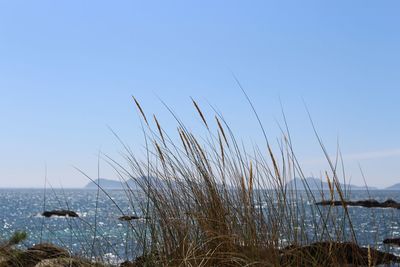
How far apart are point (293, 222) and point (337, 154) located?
415 mm

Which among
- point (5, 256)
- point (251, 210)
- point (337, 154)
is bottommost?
point (5, 256)

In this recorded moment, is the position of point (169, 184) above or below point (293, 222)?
above

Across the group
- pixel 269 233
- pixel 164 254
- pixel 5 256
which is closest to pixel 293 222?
pixel 269 233

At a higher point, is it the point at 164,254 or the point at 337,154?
the point at 337,154

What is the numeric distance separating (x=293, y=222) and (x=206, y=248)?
422 millimetres

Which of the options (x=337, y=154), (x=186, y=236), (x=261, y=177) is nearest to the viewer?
(x=186, y=236)

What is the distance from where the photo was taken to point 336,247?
2686mm

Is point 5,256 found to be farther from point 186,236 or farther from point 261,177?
point 261,177

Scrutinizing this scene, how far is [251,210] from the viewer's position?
271 cm

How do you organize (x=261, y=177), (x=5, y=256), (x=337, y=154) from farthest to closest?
(x=5, y=256)
(x=261, y=177)
(x=337, y=154)

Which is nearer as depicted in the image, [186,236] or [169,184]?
[186,236]

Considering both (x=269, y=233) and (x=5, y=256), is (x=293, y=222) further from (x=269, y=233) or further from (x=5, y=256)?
(x=5, y=256)

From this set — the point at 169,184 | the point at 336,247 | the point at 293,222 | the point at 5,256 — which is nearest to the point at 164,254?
the point at 169,184

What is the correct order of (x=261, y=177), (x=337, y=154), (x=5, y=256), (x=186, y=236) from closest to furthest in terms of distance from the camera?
(x=186, y=236) → (x=337, y=154) → (x=261, y=177) → (x=5, y=256)
